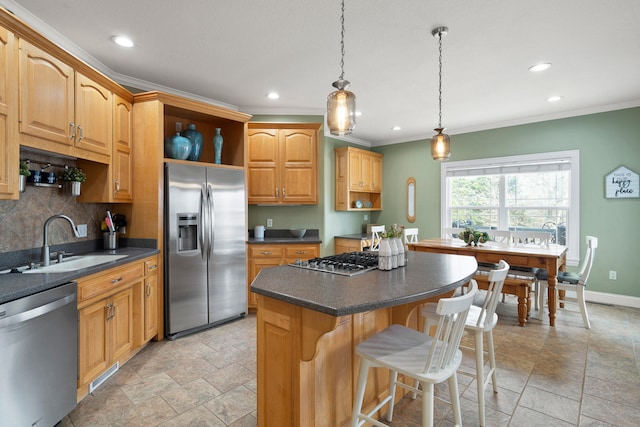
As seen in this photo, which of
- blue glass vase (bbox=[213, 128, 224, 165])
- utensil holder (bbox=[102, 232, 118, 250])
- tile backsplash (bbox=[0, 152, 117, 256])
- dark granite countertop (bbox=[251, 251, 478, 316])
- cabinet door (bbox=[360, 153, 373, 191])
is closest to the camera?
dark granite countertop (bbox=[251, 251, 478, 316])

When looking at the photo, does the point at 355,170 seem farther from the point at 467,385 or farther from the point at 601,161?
the point at 467,385

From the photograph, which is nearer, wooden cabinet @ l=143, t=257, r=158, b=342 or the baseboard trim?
wooden cabinet @ l=143, t=257, r=158, b=342

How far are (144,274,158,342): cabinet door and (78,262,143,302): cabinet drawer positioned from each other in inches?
7.6

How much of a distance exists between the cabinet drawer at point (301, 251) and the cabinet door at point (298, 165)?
666 mm

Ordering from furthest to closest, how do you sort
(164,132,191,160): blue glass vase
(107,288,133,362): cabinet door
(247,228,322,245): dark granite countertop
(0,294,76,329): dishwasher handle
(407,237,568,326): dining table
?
(247,228,322,245): dark granite countertop < (407,237,568,326): dining table < (164,132,191,160): blue glass vase < (107,288,133,362): cabinet door < (0,294,76,329): dishwasher handle

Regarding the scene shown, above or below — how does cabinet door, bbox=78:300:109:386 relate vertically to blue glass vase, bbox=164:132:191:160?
below

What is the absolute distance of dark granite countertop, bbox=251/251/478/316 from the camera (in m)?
1.31

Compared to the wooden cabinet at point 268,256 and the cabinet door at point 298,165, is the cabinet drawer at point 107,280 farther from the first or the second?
the cabinet door at point 298,165

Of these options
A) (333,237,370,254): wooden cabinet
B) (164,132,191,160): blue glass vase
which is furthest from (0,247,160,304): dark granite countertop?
(333,237,370,254): wooden cabinet

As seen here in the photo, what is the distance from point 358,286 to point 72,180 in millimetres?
2546

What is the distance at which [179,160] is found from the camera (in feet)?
10.6

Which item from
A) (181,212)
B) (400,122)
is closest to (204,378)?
(181,212)

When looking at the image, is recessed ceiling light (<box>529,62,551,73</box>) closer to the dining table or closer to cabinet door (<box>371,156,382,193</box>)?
the dining table

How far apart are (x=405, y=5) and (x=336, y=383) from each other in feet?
7.98
